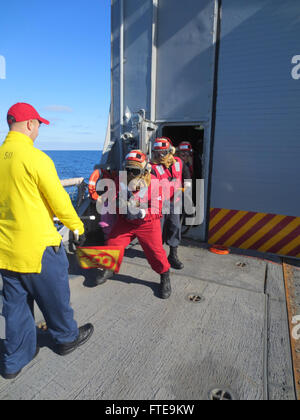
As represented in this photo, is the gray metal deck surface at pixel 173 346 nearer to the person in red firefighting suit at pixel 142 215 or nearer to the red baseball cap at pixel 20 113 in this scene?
the person in red firefighting suit at pixel 142 215

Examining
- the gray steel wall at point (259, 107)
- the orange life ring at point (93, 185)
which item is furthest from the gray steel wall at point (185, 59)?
the orange life ring at point (93, 185)

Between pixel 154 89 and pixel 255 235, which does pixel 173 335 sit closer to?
pixel 255 235

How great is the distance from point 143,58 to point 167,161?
7.20 ft

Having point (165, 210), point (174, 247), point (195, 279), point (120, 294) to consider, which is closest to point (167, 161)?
point (165, 210)

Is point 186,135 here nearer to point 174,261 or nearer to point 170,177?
point 170,177

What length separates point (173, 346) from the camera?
2201mm

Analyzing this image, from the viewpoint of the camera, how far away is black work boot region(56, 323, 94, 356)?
2.08 metres

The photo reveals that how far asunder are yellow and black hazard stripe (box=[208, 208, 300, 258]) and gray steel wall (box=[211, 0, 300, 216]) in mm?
140

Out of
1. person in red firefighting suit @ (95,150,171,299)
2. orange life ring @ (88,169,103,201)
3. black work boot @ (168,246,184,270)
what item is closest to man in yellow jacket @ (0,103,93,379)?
person in red firefighting suit @ (95,150,171,299)

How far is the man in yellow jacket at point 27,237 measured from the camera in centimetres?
164

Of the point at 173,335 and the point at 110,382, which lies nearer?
the point at 110,382

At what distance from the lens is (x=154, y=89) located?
4500mm

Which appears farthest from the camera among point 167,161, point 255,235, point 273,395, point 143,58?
point 143,58

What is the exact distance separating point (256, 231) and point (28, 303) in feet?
11.2
